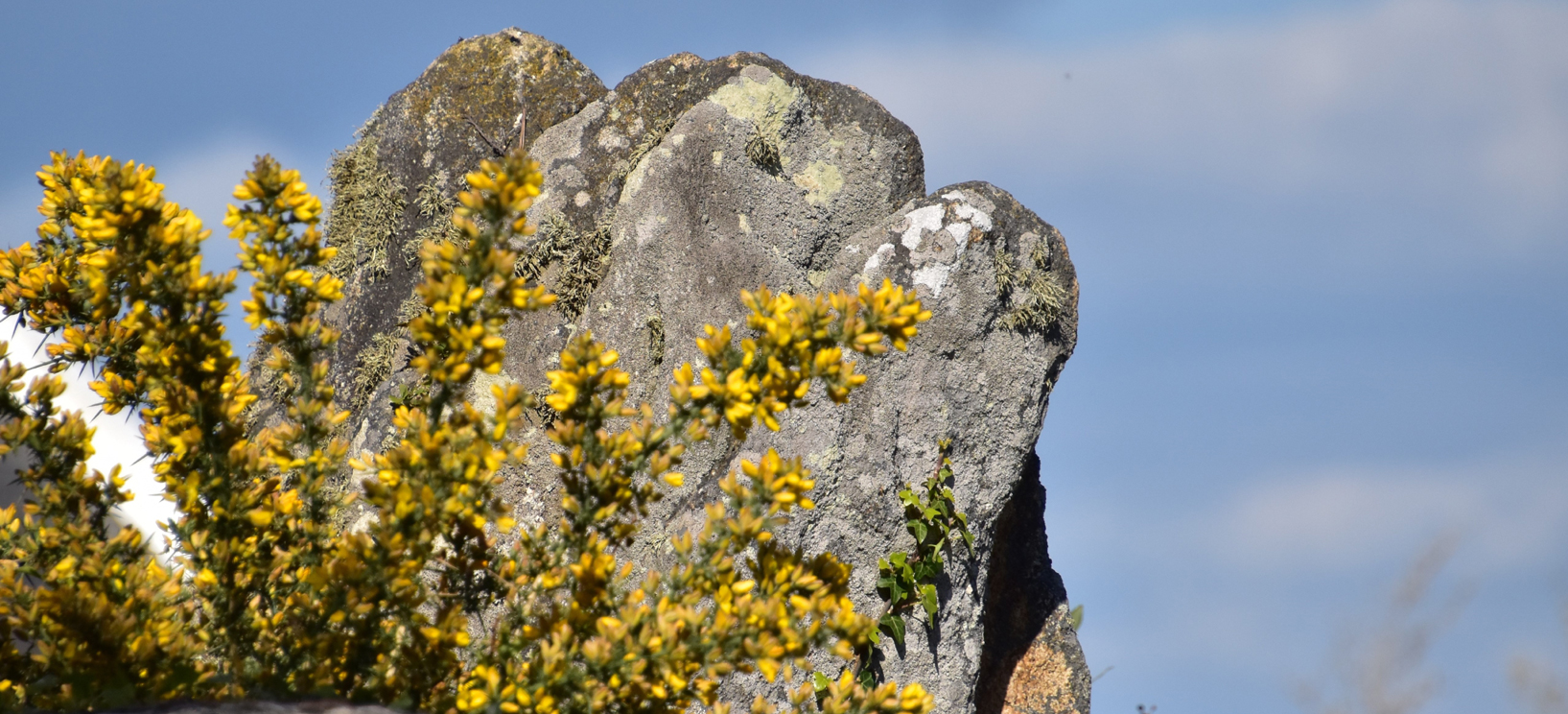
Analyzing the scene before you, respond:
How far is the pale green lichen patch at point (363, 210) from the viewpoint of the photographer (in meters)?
5.80

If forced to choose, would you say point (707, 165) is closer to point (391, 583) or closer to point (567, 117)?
point (567, 117)

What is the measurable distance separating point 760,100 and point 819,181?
0.55 m

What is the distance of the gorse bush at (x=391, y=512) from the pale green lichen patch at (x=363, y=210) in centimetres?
296

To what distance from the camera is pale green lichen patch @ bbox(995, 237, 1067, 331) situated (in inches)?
207

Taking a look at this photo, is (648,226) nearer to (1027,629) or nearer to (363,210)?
(363,210)

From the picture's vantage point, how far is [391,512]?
2.49 metres

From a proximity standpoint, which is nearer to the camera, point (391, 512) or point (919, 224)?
point (391, 512)

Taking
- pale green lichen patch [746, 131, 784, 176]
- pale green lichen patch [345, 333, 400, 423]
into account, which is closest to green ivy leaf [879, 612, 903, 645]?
pale green lichen patch [746, 131, 784, 176]

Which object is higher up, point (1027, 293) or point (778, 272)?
point (1027, 293)

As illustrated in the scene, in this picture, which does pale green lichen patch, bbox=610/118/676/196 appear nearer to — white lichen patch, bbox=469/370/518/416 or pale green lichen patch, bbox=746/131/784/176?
pale green lichen patch, bbox=746/131/784/176

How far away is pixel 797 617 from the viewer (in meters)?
2.65

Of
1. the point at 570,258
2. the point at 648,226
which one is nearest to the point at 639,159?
the point at 648,226

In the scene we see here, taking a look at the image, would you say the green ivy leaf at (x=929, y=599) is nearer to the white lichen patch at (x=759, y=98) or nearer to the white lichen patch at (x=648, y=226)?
the white lichen patch at (x=648, y=226)

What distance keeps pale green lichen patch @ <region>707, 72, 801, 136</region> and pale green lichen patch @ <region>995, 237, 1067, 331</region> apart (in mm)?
1370
